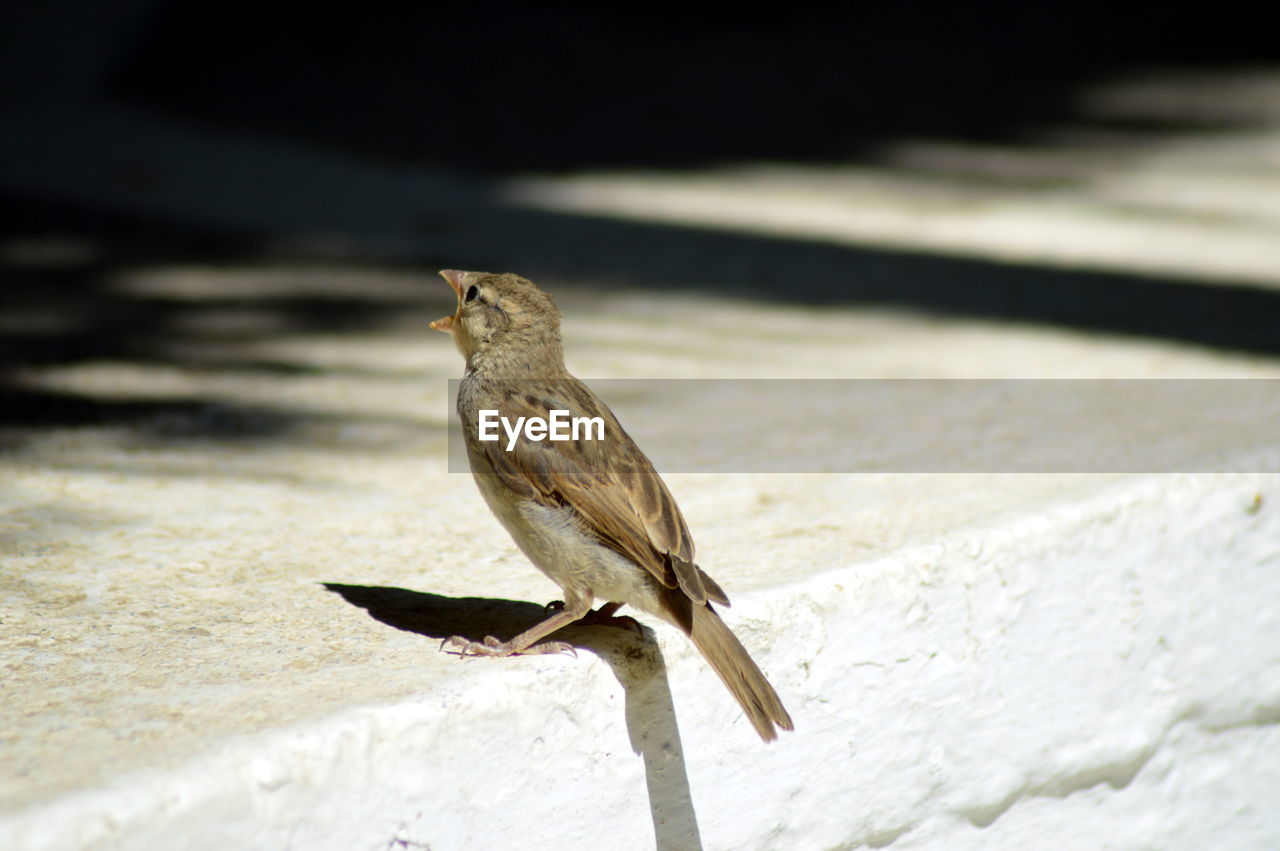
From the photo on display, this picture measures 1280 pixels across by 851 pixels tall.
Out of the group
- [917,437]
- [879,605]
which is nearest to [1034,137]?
[917,437]

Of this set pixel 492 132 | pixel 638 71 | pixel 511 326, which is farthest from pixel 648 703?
pixel 638 71

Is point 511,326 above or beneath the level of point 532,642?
above

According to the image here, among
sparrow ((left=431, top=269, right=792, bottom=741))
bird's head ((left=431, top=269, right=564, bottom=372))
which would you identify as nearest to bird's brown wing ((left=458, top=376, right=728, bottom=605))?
sparrow ((left=431, top=269, right=792, bottom=741))

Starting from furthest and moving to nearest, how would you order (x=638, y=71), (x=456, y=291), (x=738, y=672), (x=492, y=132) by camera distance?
(x=638, y=71), (x=492, y=132), (x=456, y=291), (x=738, y=672)

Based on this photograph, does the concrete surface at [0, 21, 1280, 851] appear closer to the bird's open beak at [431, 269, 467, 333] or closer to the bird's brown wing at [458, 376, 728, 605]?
the bird's brown wing at [458, 376, 728, 605]

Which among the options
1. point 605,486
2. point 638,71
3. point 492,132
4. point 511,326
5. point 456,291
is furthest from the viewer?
point 638,71

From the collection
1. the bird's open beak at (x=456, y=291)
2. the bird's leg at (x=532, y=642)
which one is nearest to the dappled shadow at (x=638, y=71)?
the bird's open beak at (x=456, y=291)

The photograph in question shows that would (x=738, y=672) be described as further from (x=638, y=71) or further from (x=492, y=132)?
(x=638, y=71)
